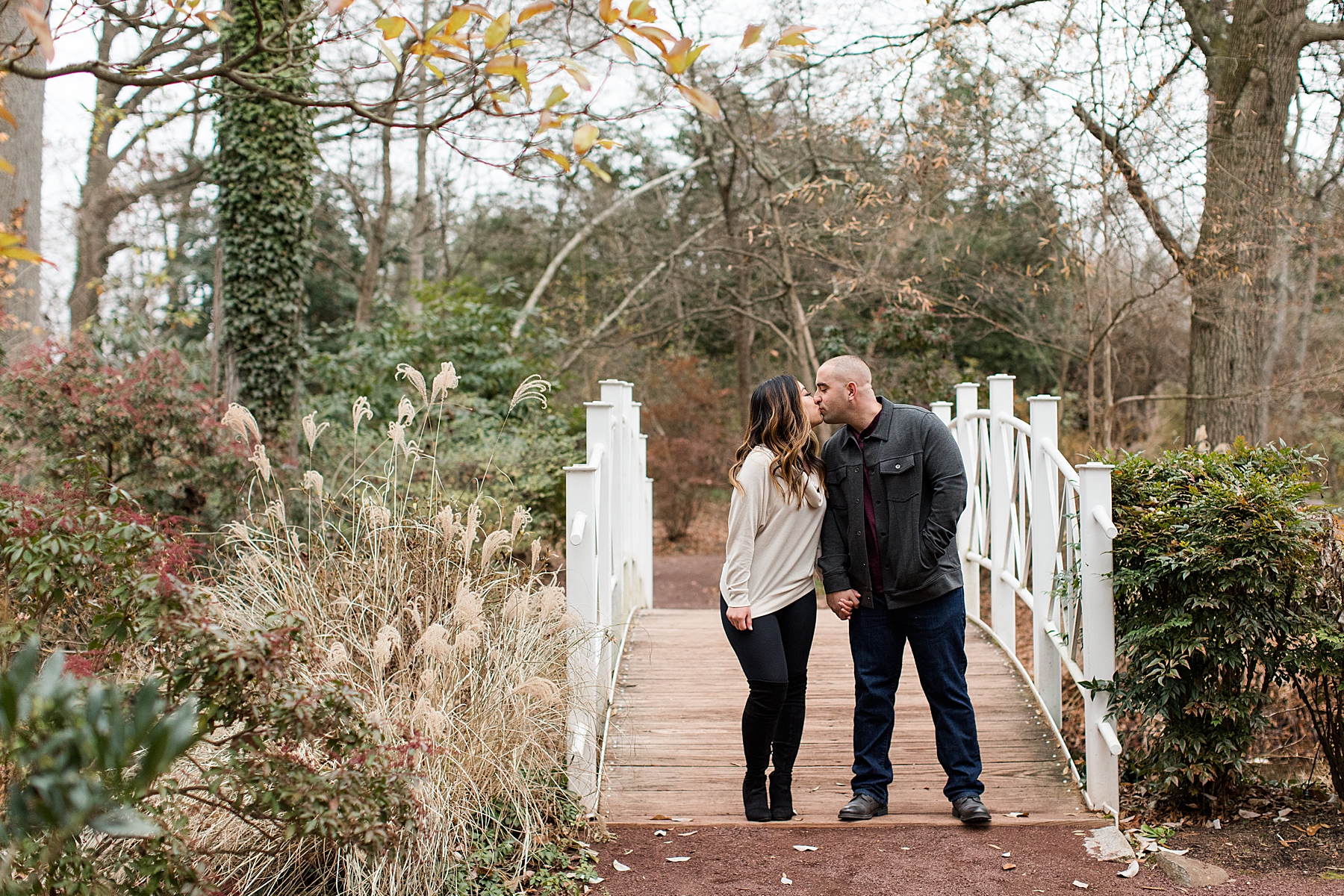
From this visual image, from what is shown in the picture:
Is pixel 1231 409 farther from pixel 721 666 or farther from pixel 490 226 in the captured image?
pixel 490 226

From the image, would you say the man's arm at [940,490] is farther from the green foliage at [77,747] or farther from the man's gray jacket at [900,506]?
the green foliage at [77,747]

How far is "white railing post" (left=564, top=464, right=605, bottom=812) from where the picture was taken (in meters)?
3.77

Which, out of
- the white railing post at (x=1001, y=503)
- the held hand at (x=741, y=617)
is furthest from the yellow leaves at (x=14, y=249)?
the white railing post at (x=1001, y=503)

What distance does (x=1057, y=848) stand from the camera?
11.3ft

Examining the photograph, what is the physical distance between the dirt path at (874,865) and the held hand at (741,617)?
0.76 m

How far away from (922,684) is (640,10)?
2.49 m

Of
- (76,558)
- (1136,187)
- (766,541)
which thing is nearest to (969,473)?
(766,541)

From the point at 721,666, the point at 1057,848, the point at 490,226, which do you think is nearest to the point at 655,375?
the point at 490,226

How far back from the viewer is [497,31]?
8.73ft

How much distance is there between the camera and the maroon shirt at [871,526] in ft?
11.9

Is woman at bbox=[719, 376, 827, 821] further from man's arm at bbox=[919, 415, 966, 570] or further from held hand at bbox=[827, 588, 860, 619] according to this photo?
man's arm at bbox=[919, 415, 966, 570]

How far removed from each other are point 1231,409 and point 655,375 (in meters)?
9.04

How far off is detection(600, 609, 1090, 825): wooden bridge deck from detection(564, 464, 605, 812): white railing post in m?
0.18

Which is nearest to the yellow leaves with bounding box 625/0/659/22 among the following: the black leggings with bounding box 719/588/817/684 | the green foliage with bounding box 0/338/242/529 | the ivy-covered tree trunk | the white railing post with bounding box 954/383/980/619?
the black leggings with bounding box 719/588/817/684
